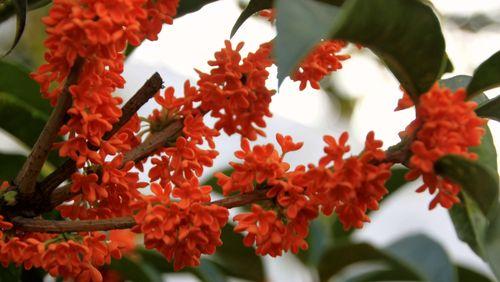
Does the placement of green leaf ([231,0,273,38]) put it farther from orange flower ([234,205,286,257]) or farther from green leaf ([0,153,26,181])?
green leaf ([0,153,26,181])

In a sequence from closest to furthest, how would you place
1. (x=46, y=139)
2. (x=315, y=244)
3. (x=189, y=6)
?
(x=46, y=139) → (x=189, y=6) → (x=315, y=244)

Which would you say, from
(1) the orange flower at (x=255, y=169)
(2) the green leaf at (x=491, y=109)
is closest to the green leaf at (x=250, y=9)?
(1) the orange flower at (x=255, y=169)

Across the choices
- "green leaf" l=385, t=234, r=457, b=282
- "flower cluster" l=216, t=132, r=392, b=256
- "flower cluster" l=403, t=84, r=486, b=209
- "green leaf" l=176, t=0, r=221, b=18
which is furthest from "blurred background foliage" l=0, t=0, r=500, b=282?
"flower cluster" l=403, t=84, r=486, b=209

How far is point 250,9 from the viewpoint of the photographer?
0.85 meters

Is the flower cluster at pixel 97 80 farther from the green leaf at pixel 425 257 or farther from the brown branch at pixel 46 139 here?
the green leaf at pixel 425 257

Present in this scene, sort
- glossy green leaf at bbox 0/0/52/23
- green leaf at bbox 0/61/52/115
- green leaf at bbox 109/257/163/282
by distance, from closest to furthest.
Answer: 1. glossy green leaf at bbox 0/0/52/23
2. green leaf at bbox 0/61/52/115
3. green leaf at bbox 109/257/163/282

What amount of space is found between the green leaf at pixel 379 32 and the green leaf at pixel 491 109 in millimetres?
73

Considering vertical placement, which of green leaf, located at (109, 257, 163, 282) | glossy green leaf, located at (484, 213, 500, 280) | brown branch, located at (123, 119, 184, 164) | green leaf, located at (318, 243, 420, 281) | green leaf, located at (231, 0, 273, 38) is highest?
green leaf, located at (231, 0, 273, 38)

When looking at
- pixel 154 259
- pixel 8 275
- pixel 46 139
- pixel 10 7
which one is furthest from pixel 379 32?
pixel 154 259

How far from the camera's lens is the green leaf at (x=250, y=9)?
85 cm

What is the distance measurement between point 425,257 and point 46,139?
96cm

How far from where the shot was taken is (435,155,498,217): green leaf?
2.14ft

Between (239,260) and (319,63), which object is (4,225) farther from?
(239,260)

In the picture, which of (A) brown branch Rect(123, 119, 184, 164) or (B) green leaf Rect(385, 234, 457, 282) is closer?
(A) brown branch Rect(123, 119, 184, 164)
